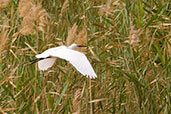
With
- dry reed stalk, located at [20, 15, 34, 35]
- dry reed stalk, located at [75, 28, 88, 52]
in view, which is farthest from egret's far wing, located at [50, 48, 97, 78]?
dry reed stalk, located at [20, 15, 34, 35]

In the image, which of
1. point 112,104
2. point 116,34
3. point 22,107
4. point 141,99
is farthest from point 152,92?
point 22,107

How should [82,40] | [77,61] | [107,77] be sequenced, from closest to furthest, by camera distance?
[77,61]
[82,40]
[107,77]

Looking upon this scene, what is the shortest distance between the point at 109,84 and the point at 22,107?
40cm

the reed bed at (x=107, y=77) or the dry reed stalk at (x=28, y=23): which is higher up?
the dry reed stalk at (x=28, y=23)

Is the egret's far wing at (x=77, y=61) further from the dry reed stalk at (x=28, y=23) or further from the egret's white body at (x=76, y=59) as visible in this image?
the dry reed stalk at (x=28, y=23)

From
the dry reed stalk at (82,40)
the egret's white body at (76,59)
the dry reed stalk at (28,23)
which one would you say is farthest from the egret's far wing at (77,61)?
the dry reed stalk at (28,23)

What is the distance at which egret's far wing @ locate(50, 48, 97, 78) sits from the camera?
91 cm

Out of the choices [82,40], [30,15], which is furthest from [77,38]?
[30,15]

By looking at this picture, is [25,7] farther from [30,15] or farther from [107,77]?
[107,77]

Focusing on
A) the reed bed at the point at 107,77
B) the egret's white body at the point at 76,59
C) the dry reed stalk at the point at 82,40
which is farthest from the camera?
the reed bed at the point at 107,77

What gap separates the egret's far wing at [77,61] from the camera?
3.00 feet

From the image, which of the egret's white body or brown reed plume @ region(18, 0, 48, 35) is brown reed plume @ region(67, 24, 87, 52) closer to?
brown reed plume @ region(18, 0, 48, 35)

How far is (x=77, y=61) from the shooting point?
93 centimetres

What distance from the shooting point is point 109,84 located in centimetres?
161
